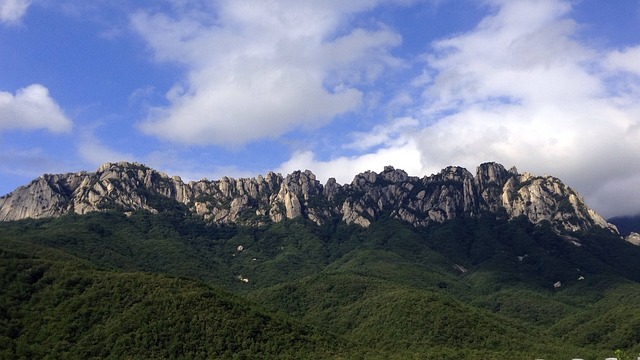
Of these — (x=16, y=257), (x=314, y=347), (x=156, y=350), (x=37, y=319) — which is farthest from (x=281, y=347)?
(x=16, y=257)

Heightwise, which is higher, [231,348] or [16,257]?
[16,257]

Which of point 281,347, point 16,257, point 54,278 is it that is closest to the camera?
point 281,347

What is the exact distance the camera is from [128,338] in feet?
506

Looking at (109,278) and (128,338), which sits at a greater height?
(109,278)

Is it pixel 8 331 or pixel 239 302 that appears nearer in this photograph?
pixel 8 331

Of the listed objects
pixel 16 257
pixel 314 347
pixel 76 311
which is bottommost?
pixel 314 347

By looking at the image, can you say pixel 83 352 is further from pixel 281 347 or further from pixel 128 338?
pixel 281 347

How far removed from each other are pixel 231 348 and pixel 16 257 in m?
89.1

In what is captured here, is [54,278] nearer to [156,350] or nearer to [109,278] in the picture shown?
[109,278]

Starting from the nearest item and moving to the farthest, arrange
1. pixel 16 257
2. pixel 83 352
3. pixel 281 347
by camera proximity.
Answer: pixel 83 352 < pixel 281 347 < pixel 16 257

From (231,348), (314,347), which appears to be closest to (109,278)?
(231,348)

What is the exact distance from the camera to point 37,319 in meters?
164

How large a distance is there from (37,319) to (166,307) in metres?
35.3

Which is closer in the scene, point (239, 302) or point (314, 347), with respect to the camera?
Answer: point (314, 347)
